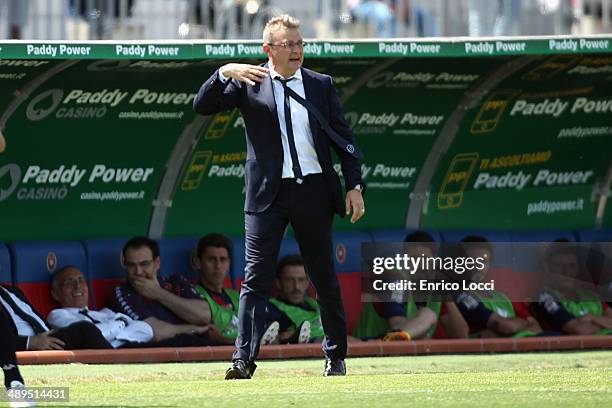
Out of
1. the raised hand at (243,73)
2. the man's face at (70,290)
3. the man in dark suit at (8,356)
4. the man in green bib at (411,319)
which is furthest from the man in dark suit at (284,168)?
the man in green bib at (411,319)

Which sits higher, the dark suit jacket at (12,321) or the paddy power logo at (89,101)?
the paddy power logo at (89,101)

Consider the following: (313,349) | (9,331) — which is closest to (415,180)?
(313,349)

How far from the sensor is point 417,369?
1048 centimetres

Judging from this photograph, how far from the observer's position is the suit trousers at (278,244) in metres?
8.66

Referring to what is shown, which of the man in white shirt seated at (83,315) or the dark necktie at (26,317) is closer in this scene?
the dark necktie at (26,317)

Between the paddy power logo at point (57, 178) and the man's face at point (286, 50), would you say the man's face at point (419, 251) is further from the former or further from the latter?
the man's face at point (286, 50)

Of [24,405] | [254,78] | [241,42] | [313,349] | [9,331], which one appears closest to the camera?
[24,405]

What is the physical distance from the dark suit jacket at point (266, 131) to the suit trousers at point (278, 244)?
0.06m

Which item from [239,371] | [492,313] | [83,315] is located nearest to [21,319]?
[83,315]

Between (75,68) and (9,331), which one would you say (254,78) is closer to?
(9,331)

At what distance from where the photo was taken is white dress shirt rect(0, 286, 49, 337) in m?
11.4

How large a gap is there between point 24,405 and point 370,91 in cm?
701

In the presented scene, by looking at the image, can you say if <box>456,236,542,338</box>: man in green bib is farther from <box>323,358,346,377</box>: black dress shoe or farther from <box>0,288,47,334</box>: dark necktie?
<box>323,358,346,377</box>: black dress shoe

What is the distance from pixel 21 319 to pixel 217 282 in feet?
5.74
